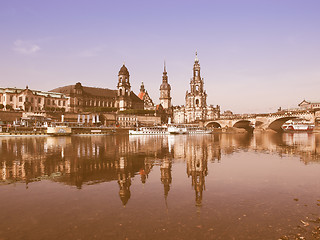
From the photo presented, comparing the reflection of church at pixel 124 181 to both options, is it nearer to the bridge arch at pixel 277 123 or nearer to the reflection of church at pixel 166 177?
the reflection of church at pixel 166 177

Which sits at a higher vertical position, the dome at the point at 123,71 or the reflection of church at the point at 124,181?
the dome at the point at 123,71

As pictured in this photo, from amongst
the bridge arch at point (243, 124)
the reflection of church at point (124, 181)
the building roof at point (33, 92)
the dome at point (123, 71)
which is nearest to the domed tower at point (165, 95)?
the dome at point (123, 71)

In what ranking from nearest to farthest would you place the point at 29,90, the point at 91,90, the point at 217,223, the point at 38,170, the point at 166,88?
the point at 217,223, the point at 38,170, the point at 29,90, the point at 91,90, the point at 166,88

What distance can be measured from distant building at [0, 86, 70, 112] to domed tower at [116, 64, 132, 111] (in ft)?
89.2

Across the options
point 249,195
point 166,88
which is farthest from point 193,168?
point 166,88

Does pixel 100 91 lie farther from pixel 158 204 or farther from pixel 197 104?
pixel 158 204

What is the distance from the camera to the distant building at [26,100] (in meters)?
91.9

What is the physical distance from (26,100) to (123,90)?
145 ft

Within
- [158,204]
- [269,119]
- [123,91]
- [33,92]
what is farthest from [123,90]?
[158,204]

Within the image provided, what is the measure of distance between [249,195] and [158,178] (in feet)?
16.4

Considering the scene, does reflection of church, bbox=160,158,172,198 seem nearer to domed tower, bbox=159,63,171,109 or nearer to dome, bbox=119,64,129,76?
dome, bbox=119,64,129,76

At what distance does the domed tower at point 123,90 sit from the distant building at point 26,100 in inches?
1070

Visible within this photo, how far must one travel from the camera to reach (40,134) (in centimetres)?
5706

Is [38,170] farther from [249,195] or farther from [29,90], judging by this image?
[29,90]
